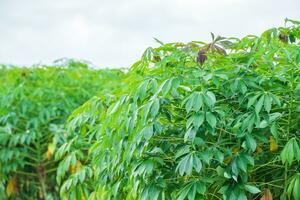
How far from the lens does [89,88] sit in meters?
4.19

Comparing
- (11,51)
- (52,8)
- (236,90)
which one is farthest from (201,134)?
(11,51)

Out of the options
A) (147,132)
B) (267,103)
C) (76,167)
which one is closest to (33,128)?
(76,167)

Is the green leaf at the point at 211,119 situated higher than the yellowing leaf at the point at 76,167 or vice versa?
the green leaf at the point at 211,119

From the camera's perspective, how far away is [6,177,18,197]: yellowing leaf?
3.74 metres

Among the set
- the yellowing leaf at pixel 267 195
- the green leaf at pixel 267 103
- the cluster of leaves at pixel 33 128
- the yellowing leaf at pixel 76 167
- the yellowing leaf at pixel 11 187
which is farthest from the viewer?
the yellowing leaf at pixel 11 187

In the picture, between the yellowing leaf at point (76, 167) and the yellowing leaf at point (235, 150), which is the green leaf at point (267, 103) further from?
the yellowing leaf at point (76, 167)

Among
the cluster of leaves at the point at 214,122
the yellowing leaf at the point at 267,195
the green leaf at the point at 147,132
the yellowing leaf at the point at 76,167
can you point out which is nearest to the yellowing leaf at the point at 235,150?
the cluster of leaves at the point at 214,122

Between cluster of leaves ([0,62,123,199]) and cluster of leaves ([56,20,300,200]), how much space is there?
→ 1.59 m

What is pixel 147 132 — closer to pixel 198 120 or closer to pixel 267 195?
pixel 198 120

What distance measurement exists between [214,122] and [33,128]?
218cm

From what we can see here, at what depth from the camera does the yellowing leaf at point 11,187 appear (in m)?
3.74

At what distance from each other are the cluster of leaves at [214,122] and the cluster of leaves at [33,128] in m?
1.59

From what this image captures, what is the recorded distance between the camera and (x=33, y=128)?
3.67 metres

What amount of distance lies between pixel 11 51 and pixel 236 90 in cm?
401
